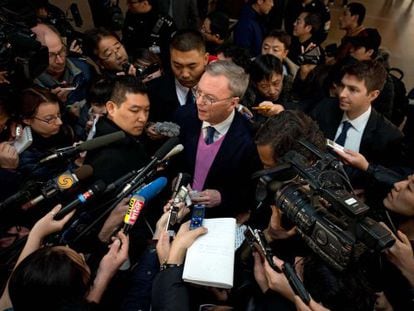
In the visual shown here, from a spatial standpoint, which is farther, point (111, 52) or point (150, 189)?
point (111, 52)

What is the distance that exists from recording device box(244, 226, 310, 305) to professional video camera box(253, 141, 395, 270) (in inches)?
4.2

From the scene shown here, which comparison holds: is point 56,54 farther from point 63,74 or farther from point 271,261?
point 271,261

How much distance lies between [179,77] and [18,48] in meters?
0.97

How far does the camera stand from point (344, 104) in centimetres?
222

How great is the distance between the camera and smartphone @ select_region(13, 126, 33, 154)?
1.81 m

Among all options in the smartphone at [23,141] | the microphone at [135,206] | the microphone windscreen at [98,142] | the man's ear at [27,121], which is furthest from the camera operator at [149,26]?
the microphone at [135,206]

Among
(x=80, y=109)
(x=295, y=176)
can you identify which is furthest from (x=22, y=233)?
(x=295, y=176)

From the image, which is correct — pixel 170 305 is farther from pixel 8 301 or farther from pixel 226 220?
pixel 8 301

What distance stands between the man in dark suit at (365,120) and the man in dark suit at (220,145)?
2.39 ft

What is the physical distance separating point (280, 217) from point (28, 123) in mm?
1484

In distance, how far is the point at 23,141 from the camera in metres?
1.83

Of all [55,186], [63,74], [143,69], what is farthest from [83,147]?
[63,74]

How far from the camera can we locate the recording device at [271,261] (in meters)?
1.07

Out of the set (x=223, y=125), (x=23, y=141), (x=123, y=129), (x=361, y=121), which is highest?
(x=361, y=121)
